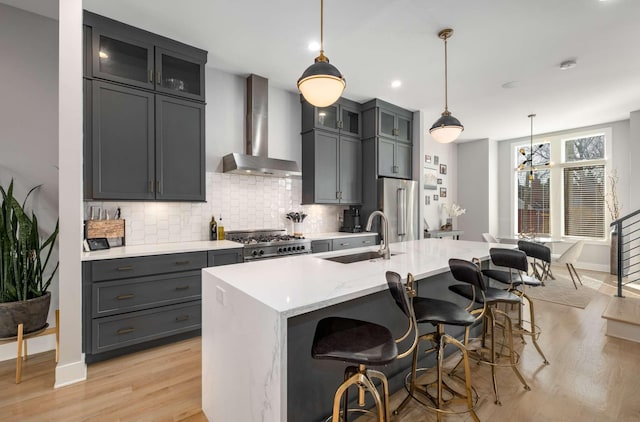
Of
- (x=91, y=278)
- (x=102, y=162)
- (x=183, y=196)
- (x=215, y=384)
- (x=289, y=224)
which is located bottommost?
(x=215, y=384)

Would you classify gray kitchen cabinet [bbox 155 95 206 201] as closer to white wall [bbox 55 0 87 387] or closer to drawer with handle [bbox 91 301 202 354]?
white wall [bbox 55 0 87 387]

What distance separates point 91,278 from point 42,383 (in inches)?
31.1

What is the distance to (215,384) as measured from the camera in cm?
171

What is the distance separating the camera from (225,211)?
151 inches

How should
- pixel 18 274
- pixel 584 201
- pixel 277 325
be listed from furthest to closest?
pixel 584 201, pixel 18 274, pixel 277 325

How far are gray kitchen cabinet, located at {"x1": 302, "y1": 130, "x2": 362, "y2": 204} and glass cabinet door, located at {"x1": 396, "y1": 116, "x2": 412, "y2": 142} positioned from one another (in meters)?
0.86

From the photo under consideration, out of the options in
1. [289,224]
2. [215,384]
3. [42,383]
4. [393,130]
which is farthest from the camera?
[393,130]

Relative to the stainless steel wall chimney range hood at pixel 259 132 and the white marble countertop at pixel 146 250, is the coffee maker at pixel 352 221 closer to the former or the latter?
the stainless steel wall chimney range hood at pixel 259 132

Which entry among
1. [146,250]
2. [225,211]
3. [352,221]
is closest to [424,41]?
[352,221]

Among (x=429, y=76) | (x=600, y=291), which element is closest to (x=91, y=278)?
(x=429, y=76)

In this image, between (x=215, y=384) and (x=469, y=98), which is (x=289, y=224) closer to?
(x=215, y=384)

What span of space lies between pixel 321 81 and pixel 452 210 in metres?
6.40

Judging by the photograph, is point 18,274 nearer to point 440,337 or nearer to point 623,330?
point 440,337

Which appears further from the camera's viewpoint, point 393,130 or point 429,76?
point 393,130
